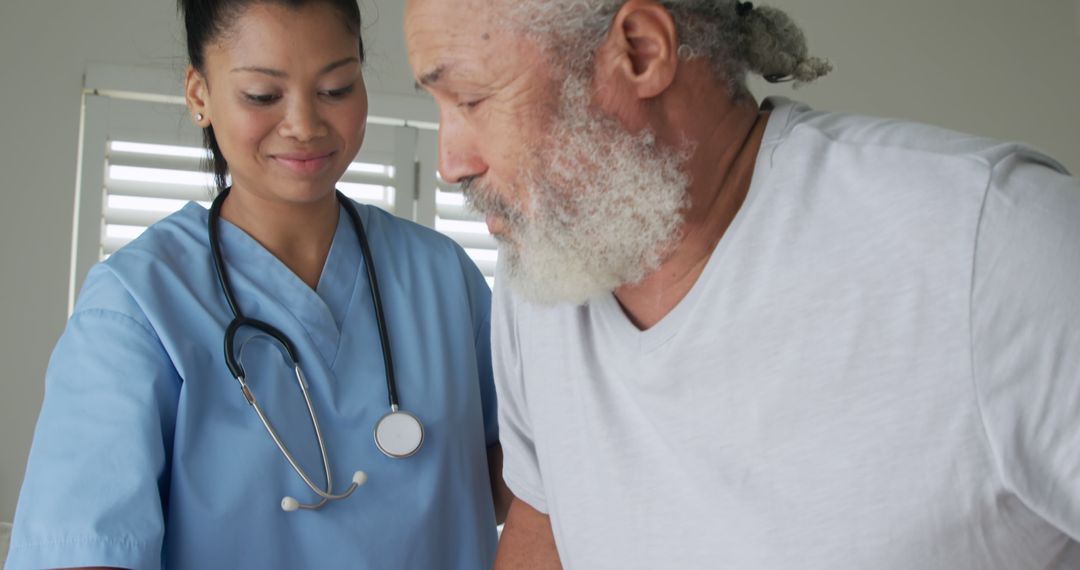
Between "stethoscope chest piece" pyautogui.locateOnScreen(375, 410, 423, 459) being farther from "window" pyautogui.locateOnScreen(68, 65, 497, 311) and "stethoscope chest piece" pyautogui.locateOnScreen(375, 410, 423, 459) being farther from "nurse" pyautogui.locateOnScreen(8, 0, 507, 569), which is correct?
"window" pyautogui.locateOnScreen(68, 65, 497, 311)

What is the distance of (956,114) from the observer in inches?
151

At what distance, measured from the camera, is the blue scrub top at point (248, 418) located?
1.12 meters

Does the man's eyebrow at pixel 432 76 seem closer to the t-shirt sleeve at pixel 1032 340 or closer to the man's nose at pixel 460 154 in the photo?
the man's nose at pixel 460 154

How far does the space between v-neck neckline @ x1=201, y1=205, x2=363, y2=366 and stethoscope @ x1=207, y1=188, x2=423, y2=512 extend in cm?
3

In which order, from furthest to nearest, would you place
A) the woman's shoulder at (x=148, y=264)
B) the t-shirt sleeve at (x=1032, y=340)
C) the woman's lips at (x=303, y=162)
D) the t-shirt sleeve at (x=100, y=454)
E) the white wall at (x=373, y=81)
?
the white wall at (x=373, y=81), the woman's lips at (x=303, y=162), the woman's shoulder at (x=148, y=264), the t-shirt sleeve at (x=100, y=454), the t-shirt sleeve at (x=1032, y=340)

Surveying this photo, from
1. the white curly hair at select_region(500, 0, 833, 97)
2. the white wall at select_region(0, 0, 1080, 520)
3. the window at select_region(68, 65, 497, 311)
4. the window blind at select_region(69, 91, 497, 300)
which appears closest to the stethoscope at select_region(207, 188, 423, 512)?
the white curly hair at select_region(500, 0, 833, 97)

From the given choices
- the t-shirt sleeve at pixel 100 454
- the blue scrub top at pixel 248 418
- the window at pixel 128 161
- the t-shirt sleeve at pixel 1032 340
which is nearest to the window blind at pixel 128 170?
the window at pixel 128 161

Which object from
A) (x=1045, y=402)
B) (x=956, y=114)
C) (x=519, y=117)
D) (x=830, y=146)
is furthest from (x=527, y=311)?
(x=956, y=114)

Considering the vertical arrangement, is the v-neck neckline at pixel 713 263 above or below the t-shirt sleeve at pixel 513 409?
above

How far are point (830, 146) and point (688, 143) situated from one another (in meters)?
0.13

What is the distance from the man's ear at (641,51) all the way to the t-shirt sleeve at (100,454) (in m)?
0.62

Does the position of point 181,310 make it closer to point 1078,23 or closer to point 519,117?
point 519,117

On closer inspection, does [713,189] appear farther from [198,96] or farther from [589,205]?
[198,96]

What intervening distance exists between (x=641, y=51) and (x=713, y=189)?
0.48ft
